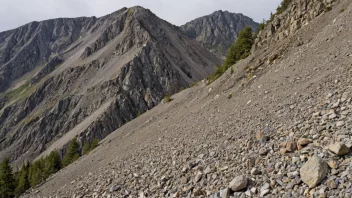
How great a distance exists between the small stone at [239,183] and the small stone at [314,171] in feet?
6.43

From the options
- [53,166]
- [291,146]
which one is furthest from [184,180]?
[53,166]

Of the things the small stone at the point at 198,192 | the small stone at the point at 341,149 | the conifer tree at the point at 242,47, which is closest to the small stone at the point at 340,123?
the small stone at the point at 341,149

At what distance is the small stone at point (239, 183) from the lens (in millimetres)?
9906

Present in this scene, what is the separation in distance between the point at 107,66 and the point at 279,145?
477 ft

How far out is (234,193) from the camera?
10.0m

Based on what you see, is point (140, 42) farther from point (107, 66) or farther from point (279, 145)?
point (279, 145)

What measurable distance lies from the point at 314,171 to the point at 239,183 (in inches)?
101

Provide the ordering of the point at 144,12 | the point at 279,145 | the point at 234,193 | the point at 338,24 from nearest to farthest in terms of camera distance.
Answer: the point at 234,193
the point at 279,145
the point at 338,24
the point at 144,12

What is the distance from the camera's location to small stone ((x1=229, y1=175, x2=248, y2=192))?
991 centimetres

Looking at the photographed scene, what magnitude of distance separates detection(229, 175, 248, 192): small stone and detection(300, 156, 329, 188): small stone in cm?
196

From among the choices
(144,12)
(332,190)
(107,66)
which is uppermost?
(144,12)

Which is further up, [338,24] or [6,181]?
[6,181]

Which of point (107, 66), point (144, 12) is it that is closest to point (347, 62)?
point (107, 66)

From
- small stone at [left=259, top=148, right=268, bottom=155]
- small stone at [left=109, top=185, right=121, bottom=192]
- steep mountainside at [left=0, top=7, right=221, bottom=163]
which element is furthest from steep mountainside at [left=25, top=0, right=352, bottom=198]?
steep mountainside at [left=0, top=7, right=221, bottom=163]
